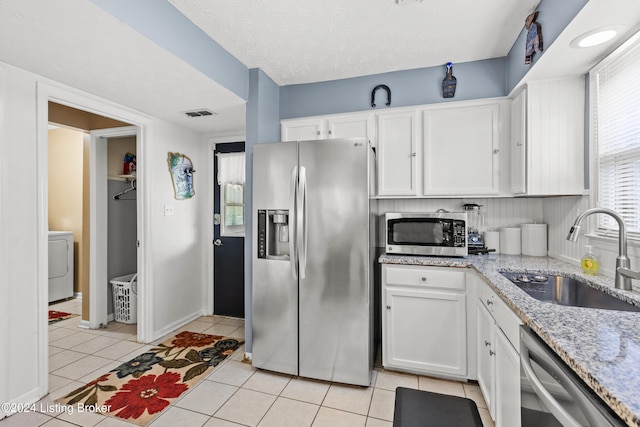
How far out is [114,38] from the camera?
1.65 meters

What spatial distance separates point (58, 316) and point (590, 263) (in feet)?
16.8

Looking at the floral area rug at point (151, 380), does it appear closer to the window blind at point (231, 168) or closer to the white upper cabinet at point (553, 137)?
the window blind at point (231, 168)

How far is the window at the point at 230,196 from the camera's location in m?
3.72

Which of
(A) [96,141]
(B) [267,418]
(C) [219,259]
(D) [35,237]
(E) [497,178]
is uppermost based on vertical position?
(A) [96,141]

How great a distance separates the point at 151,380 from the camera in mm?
2336

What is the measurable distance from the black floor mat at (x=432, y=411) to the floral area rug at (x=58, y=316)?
4109mm

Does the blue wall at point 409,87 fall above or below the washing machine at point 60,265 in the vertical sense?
above

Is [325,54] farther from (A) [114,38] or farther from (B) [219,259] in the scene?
(B) [219,259]

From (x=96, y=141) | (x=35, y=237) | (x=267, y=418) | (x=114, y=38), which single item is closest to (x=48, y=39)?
(x=114, y=38)

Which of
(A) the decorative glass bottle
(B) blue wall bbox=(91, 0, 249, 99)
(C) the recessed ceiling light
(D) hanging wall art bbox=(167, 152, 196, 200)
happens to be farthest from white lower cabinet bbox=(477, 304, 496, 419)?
(D) hanging wall art bbox=(167, 152, 196, 200)

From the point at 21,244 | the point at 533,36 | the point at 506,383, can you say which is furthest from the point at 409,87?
the point at 21,244

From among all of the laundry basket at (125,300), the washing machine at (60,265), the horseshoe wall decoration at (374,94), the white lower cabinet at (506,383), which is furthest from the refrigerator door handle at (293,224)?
the washing machine at (60,265)

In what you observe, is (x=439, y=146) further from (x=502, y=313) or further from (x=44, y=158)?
(x=44, y=158)

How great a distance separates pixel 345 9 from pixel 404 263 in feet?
5.74
